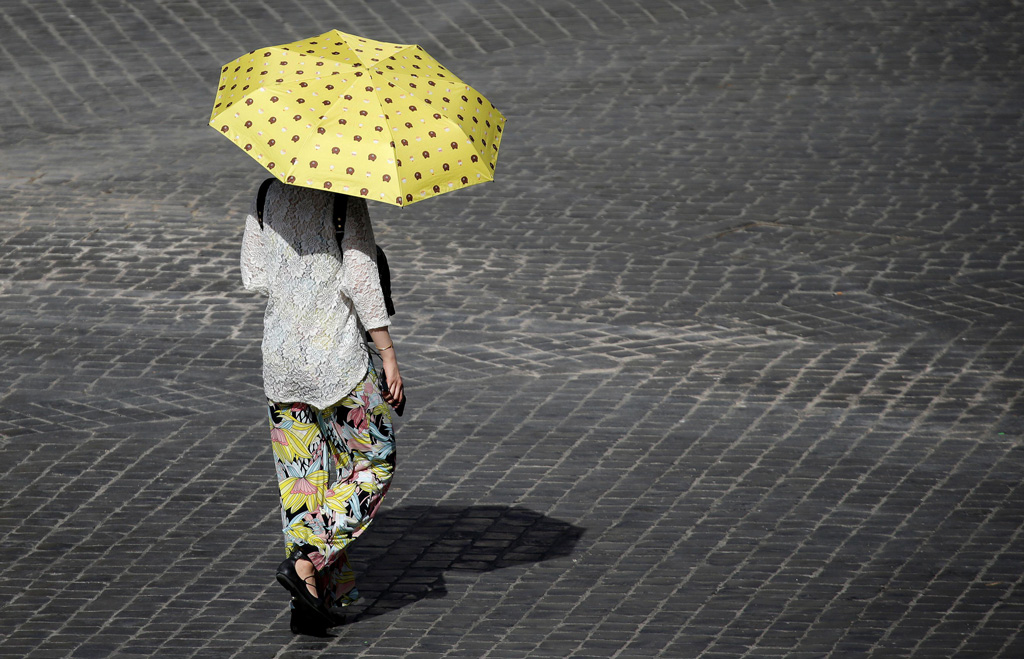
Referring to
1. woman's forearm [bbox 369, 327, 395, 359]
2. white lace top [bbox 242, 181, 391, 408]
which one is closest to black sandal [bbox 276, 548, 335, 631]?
white lace top [bbox 242, 181, 391, 408]

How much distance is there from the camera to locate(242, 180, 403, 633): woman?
530cm

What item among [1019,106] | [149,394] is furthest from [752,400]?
[1019,106]

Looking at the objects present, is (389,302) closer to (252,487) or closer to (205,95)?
(252,487)

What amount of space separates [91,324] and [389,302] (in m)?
4.12

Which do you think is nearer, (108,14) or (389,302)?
(389,302)

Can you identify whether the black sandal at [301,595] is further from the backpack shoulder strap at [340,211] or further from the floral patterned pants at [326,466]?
the backpack shoulder strap at [340,211]

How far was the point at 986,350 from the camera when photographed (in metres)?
8.38

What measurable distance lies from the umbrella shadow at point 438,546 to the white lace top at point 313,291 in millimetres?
1094

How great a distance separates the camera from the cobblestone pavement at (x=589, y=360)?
5.86m

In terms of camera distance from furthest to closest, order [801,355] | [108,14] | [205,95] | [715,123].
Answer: [108,14], [205,95], [715,123], [801,355]

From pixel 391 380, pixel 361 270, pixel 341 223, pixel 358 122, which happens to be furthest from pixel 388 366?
pixel 358 122

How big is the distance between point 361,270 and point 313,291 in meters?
0.22

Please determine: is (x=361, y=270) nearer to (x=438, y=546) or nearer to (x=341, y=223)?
(x=341, y=223)

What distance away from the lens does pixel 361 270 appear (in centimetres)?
524
